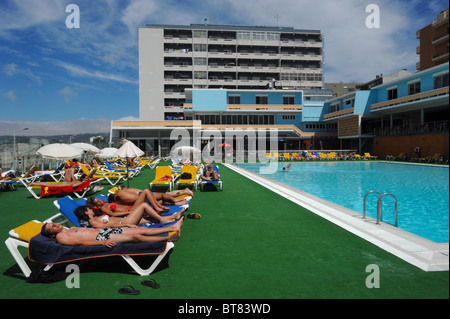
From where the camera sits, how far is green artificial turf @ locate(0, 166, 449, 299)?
3422 millimetres

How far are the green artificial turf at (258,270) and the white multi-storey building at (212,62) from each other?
5278 cm

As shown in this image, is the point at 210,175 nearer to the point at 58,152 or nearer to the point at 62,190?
the point at 62,190

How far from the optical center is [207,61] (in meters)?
57.6

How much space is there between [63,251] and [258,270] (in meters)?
2.65

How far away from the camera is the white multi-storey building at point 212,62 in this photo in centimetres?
5694

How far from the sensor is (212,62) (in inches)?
2303

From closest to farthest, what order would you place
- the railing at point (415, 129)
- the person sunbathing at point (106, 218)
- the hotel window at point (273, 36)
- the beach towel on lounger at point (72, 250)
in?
1. the beach towel on lounger at point (72, 250)
2. the person sunbathing at point (106, 218)
3. the railing at point (415, 129)
4. the hotel window at point (273, 36)

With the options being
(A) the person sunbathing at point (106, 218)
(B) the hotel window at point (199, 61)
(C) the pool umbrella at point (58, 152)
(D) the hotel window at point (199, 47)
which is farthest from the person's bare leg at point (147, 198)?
(D) the hotel window at point (199, 47)

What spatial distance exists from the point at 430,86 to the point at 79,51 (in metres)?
30.2

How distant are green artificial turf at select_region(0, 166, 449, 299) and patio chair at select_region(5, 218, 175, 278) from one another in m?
0.25

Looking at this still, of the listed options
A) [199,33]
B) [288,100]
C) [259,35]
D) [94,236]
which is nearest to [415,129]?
[288,100]

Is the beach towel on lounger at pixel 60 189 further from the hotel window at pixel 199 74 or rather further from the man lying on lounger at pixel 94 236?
the hotel window at pixel 199 74
